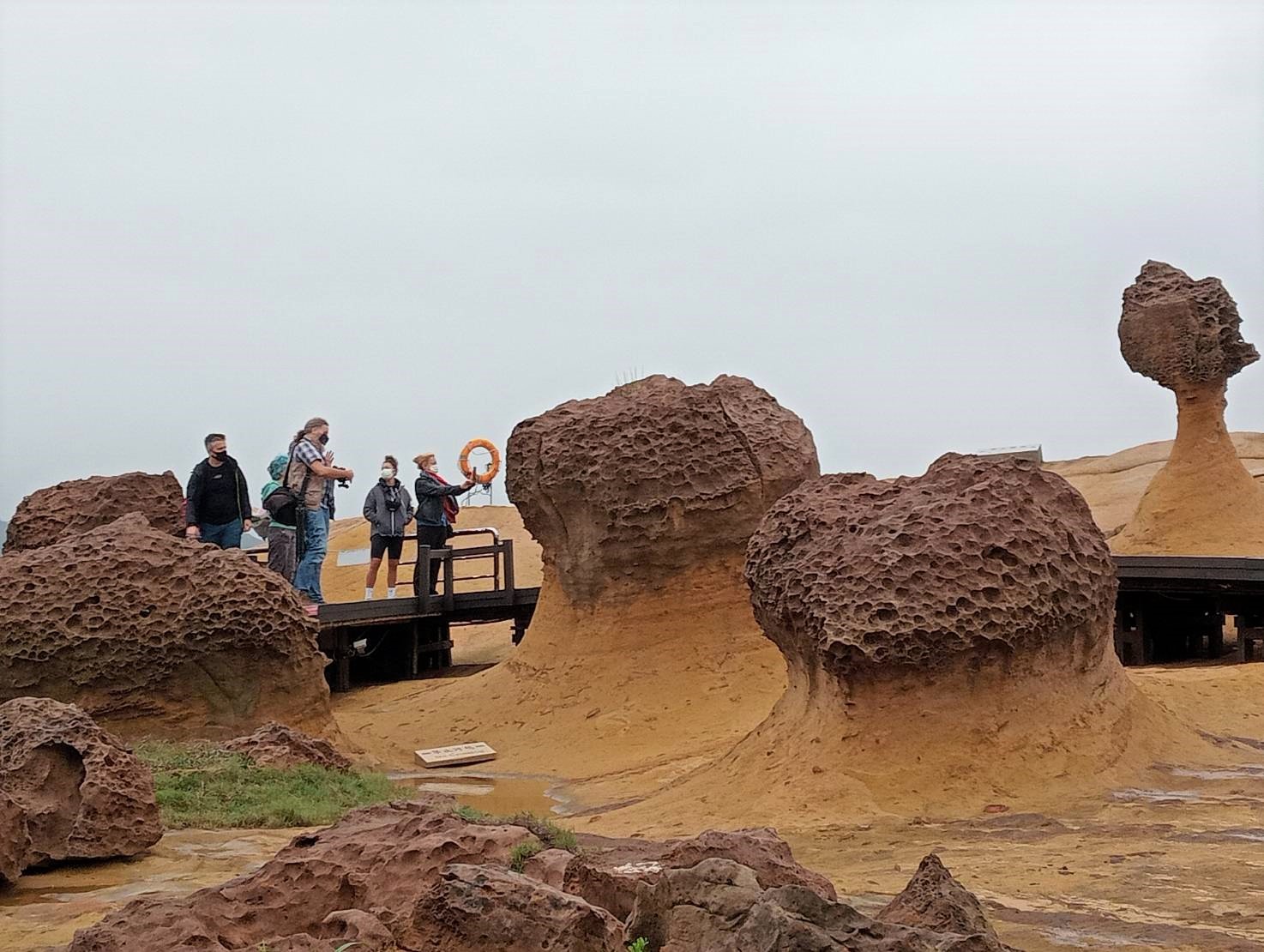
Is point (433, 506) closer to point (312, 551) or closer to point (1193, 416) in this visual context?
point (312, 551)

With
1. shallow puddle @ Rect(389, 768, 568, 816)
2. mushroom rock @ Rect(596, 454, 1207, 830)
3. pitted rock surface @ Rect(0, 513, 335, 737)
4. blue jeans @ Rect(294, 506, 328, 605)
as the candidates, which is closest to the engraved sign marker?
shallow puddle @ Rect(389, 768, 568, 816)

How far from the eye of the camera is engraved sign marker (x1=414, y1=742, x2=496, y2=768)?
946 cm

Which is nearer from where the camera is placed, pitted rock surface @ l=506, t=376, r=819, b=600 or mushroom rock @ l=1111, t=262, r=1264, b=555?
pitted rock surface @ l=506, t=376, r=819, b=600

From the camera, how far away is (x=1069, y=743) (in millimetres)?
6398

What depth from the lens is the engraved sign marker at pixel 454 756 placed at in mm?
9461

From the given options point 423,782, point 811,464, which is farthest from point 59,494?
point 811,464

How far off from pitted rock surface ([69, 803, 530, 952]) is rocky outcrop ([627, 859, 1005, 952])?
1.68 ft

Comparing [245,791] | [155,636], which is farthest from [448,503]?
[245,791]

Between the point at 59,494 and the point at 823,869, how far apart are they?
27.6 feet

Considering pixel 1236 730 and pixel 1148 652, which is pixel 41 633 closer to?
pixel 1236 730

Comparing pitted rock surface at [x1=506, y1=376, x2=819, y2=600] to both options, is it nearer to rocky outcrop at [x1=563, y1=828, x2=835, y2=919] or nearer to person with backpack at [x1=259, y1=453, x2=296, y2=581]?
person with backpack at [x1=259, y1=453, x2=296, y2=581]

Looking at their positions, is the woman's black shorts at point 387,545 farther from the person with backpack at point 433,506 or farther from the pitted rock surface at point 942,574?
the pitted rock surface at point 942,574

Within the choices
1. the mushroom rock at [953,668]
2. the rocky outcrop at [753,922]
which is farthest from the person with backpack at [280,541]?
the rocky outcrop at [753,922]

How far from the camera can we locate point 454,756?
9578mm
